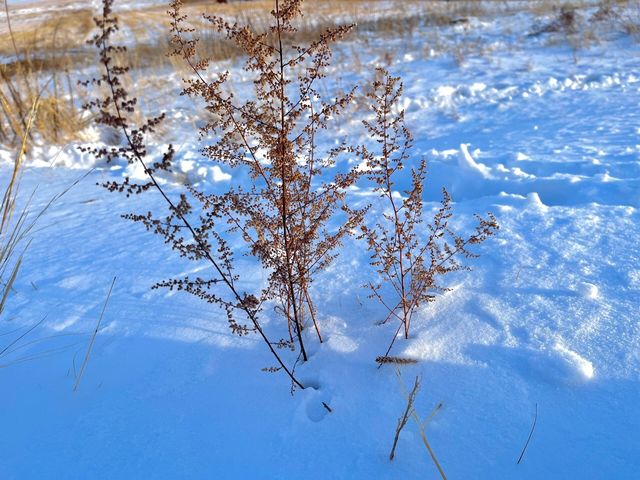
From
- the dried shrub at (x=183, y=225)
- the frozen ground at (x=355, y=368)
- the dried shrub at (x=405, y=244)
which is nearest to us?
the dried shrub at (x=183, y=225)

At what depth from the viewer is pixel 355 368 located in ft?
5.53

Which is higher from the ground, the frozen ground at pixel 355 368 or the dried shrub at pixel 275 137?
the dried shrub at pixel 275 137

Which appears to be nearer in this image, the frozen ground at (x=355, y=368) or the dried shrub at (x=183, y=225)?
the dried shrub at (x=183, y=225)

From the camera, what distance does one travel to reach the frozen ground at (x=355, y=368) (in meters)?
1.37

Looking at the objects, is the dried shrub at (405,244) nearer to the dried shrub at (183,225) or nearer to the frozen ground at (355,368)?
the frozen ground at (355,368)

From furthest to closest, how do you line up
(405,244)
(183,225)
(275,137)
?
(405,244) → (183,225) → (275,137)

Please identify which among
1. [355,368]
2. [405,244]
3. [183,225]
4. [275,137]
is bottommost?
[355,368]

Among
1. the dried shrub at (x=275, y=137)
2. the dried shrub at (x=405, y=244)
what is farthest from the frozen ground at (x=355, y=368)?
the dried shrub at (x=275, y=137)

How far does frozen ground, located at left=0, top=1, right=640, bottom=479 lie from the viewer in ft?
4.49

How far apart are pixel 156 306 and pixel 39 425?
65 centimetres

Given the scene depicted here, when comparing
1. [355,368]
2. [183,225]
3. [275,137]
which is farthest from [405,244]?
[183,225]

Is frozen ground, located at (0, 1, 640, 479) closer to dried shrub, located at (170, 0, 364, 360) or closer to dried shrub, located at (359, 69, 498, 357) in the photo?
→ dried shrub, located at (359, 69, 498, 357)

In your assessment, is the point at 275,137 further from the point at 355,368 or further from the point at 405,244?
the point at 355,368

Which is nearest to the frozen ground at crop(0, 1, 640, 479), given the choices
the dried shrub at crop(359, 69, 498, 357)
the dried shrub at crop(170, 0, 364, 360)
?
the dried shrub at crop(359, 69, 498, 357)
